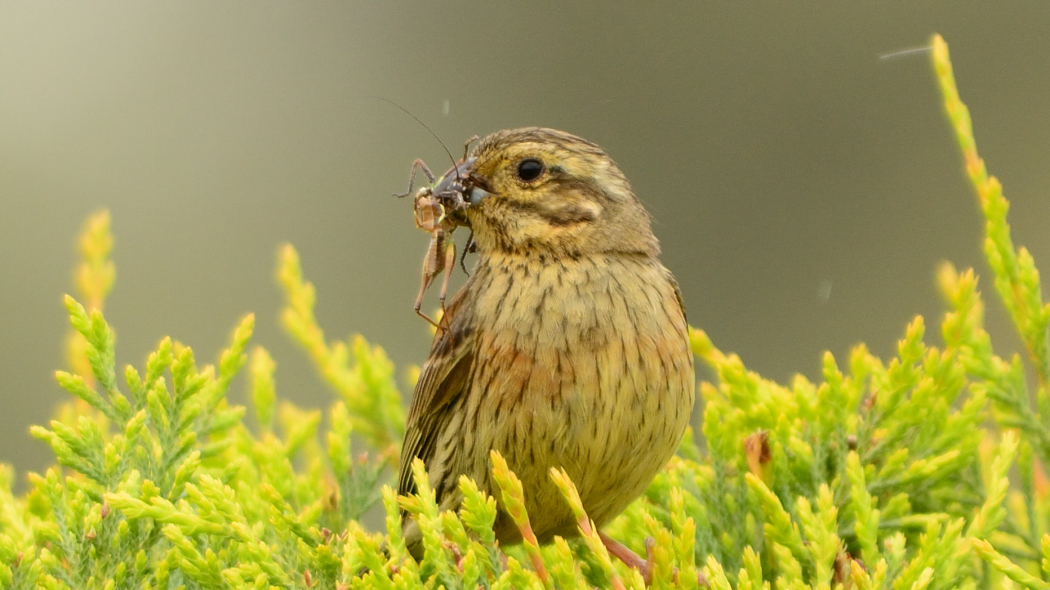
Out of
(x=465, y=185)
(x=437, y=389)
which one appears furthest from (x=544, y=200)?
(x=437, y=389)

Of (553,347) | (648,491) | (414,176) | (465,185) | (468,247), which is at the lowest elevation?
(648,491)

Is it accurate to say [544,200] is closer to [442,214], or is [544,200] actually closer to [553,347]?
[442,214]

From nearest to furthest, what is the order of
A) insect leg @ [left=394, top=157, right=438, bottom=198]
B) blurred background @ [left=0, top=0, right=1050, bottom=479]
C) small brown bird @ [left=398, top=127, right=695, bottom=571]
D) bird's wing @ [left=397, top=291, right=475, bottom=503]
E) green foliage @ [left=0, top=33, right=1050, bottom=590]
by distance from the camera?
green foliage @ [left=0, top=33, right=1050, bottom=590]
small brown bird @ [left=398, top=127, right=695, bottom=571]
bird's wing @ [left=397, top=291, right=475, bottom=503]
insect leg @ [left=394, top=157, right=438, bottom=198]
blurred background @ [left=0, top=0, right=1050, bottom=479]

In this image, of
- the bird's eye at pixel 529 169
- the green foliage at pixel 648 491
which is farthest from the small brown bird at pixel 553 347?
the green foliage at pixel 648 491

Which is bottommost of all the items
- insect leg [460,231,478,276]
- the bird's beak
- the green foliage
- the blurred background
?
the green foliage

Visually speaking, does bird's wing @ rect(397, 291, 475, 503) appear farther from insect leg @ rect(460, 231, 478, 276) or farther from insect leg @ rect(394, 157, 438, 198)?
insect leg @ rect(394, 157, 438, 198)

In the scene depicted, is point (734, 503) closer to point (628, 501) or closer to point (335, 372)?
point (628, 501)

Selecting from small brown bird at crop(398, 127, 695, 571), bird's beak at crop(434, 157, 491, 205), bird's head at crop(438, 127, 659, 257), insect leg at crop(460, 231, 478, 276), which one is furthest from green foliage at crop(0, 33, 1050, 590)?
bird's beak at crop(434, 157, 491, 205)
